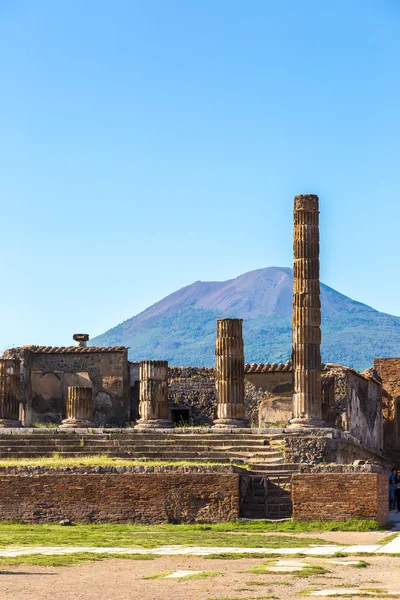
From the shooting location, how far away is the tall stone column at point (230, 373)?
111ft

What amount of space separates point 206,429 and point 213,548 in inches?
474

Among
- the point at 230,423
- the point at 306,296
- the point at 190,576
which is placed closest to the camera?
the point at 190,576

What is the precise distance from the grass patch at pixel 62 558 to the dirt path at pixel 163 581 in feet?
0.97

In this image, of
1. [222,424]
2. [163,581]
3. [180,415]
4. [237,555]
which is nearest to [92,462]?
[222,424]

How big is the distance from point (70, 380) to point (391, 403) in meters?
13.9

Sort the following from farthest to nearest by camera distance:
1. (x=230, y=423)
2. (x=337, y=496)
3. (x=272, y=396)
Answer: (x=272, y=396) < (x=230, y=423) < (x=337, y=496)

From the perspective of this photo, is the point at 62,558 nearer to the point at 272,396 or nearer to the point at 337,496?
the point at 337,496

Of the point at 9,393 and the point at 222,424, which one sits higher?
the point at 9,393

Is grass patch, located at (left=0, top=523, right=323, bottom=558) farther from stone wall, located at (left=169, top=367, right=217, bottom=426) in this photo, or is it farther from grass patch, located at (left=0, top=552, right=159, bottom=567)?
stone wall, located at (left=169, top=367, right=217, bottom=426)

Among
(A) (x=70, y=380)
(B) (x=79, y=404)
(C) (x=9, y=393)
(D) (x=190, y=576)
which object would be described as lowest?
(D) (x=190, y=576)

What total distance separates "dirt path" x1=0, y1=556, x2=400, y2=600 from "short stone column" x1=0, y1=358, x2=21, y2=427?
18901mm

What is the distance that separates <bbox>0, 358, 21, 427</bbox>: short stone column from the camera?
35.4 m

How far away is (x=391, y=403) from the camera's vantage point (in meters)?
49.9

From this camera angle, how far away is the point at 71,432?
30.7 m
